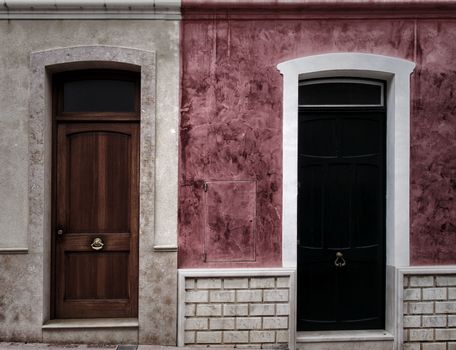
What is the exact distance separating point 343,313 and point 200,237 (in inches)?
84.9

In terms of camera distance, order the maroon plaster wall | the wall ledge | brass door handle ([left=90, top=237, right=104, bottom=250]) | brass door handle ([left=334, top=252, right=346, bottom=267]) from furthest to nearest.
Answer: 1. brass door handle ([left=334, top=252, right=346, bottom=267])
2. brass door handle ([left=90, top=237, right=104, bottom=250])
3. the maroon plaster wall
4. the wall ledge

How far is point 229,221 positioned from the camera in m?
5.88

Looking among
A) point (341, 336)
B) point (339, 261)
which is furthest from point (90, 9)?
point (341, 336)

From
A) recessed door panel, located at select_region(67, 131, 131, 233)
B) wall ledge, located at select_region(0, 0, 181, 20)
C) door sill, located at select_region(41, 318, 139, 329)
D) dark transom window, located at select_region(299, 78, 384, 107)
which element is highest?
wall ledge, located at select_region(0, 0, 181, 20)

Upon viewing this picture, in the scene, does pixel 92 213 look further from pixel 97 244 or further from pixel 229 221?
pixel 229 221

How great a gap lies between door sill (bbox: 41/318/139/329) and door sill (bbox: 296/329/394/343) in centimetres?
214

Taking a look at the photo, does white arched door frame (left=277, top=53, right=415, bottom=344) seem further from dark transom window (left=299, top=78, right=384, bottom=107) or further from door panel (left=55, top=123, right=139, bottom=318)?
door panel (left=55, top=123, right=139, bottom=318)

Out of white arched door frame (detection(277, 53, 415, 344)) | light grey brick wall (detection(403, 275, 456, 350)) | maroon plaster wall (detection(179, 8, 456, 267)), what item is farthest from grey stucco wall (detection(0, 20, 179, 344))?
light grey brick wall (detection(403, 275, 456, 350))

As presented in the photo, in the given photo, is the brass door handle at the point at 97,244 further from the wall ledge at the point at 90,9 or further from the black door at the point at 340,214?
the wall ledge at the point at 90,9

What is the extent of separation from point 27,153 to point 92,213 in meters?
1.08

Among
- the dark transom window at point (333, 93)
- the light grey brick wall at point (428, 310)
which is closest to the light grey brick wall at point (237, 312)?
the light grey brick wall at point (428, 310)

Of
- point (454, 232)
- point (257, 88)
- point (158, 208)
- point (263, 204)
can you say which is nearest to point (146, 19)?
point (257, 88)

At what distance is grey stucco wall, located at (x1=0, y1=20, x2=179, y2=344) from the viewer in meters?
5.74

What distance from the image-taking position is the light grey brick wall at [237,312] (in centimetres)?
580
